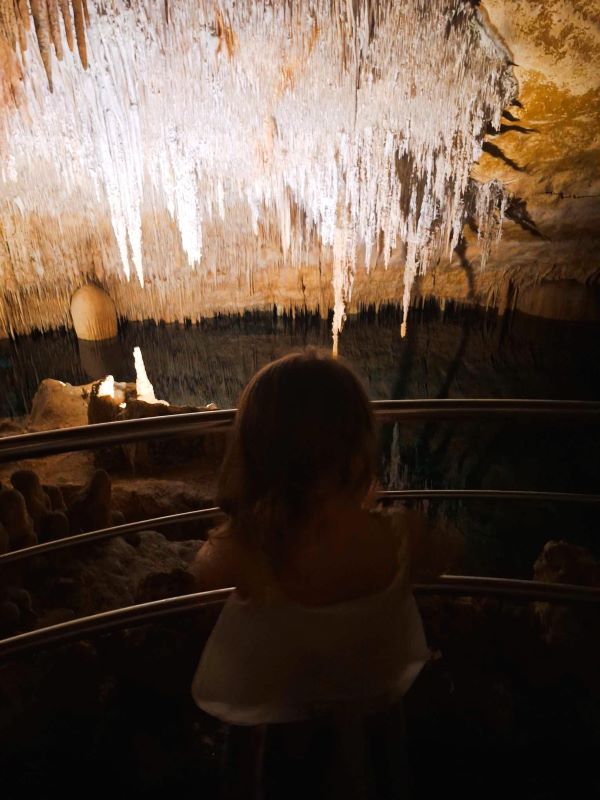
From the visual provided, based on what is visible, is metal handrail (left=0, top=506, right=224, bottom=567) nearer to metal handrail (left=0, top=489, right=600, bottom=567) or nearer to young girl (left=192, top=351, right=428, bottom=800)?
metal handrail (left=0, top=489, right=600, bottom=567)

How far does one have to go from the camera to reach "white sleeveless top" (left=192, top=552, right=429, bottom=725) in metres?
0.74

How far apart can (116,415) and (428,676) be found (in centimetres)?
586

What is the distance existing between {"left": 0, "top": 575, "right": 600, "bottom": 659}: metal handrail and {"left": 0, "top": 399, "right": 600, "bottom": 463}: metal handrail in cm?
44

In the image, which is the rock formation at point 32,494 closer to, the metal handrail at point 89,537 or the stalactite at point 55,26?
the metal handrail at point 89,537

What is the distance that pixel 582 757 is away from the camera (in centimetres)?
137

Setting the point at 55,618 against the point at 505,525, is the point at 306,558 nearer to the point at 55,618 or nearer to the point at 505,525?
the point at 55,618

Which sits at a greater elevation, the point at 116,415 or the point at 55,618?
the point at 55,618

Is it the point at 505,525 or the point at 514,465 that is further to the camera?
the point at 514,465

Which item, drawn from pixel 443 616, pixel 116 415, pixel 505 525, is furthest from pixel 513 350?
pixel 443 616

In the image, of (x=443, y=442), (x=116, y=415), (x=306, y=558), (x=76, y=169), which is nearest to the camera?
(x=306, y=558)

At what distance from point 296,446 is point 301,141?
5.97 meters

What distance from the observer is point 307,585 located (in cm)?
75

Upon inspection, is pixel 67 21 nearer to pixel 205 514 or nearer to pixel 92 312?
pixel 205 514

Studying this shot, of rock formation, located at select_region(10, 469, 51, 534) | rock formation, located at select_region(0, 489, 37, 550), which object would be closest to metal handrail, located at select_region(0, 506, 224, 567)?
rock formation, located at select_region(0, 489, 37, 550)
